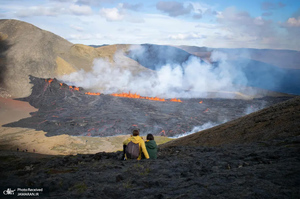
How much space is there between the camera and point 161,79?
59469 mm

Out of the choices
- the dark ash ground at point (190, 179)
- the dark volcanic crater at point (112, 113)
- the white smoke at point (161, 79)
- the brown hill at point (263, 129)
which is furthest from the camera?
the white smoke at point (161, 79)

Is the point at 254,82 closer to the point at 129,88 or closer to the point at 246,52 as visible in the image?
the point at 246,52

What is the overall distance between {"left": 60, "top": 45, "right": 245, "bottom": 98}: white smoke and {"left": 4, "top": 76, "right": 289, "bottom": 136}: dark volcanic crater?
34.8ft

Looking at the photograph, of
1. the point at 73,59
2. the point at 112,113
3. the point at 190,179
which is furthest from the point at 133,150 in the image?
the point at 73,59

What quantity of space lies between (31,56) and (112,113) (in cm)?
2965

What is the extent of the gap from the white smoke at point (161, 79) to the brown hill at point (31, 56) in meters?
3.58

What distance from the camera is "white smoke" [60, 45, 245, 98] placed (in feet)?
168

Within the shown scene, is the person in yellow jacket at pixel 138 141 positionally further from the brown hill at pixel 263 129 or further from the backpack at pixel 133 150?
the brown hill at pixel 263 129

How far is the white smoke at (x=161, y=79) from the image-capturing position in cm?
5112
